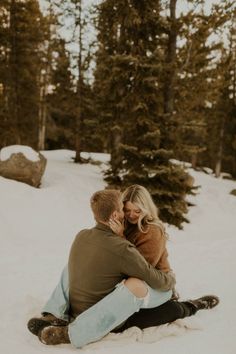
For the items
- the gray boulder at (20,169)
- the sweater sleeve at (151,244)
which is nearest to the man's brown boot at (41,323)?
the sweater sleeve at (151,244)

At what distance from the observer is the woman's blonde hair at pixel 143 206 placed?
4613 mm

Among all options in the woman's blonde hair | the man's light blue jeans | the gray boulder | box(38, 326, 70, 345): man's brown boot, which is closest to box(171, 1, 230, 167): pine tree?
the gray boulder

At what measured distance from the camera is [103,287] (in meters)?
4.18

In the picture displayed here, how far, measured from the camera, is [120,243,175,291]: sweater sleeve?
13.1 ft

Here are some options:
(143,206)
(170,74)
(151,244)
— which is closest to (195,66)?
(170,74)

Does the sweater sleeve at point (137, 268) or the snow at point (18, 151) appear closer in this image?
the sweater sleeve at point (137, 268)

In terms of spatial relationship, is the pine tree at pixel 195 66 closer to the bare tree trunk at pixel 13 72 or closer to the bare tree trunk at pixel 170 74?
the bare tree trunk at pixel 170 74

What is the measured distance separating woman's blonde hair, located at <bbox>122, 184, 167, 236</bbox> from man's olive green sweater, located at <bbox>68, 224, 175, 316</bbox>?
1.70 feet

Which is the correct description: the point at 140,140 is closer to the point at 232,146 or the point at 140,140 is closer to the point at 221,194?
the point at 221,194

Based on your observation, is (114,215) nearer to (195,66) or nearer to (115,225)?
(115,225)

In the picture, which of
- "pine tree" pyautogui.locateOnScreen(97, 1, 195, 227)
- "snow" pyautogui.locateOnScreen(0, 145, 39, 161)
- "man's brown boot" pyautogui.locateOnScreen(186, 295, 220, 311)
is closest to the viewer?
Answer: "man's brown boot" pyautogui.locateOnScreen(186, 295, 220, 311)

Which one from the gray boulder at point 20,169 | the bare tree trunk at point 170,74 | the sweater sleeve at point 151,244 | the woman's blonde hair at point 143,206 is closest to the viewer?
the sweater sleeve at point 151,244

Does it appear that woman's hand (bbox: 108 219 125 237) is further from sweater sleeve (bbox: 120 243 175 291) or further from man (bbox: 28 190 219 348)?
sweater sleeve (bbox: 120 243 175 291)

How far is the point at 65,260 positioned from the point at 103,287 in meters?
3.75
